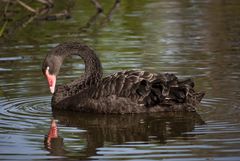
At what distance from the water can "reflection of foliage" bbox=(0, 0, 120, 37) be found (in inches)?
5.5

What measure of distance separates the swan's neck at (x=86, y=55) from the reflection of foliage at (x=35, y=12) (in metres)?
5.26

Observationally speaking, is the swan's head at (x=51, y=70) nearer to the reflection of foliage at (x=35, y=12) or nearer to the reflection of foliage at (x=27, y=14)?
the reflection of foliage at (x=35, y=12)

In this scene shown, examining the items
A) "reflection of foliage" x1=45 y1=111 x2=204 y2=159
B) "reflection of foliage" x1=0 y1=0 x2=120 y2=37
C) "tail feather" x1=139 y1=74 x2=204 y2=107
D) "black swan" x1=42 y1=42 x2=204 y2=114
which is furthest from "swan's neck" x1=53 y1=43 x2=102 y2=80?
"reflection of foliage" x1=0 y1=0 x2=120 y2=37

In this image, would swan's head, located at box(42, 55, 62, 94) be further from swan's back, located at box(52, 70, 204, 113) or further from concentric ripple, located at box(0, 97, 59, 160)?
swan's back, located at box(52, 70, 204, 113)

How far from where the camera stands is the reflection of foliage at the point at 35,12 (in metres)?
14.7

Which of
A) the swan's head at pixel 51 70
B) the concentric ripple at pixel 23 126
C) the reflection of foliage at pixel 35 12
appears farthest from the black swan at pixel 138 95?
the reflection of foliage at pixel 35 12

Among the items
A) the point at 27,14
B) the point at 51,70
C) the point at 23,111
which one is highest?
the point at 51,70

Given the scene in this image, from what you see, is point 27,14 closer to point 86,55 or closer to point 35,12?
point 35,12

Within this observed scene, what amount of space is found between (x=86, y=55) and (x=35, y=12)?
23.2 ft

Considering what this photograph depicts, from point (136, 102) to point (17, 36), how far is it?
5.85 m

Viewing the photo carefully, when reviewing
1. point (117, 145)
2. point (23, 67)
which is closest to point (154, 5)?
point (23, 67)

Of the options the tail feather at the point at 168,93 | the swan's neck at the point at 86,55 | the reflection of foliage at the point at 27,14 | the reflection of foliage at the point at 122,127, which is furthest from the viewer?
the reflection of foliage at the point at 27,14

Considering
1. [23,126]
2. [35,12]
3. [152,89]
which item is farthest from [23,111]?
[35,12]

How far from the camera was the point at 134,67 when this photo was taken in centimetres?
1026
